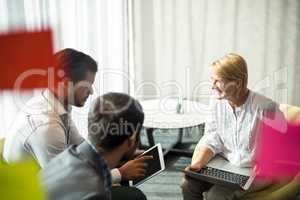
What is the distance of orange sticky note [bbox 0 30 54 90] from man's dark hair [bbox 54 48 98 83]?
1.7 inches

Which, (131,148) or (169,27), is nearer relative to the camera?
(131,148)

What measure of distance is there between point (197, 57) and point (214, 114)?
65.6 inches

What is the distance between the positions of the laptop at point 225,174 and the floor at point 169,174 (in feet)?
1.95

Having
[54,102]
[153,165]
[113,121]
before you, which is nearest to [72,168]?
[113,121]

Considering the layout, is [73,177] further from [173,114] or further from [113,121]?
[173,114]

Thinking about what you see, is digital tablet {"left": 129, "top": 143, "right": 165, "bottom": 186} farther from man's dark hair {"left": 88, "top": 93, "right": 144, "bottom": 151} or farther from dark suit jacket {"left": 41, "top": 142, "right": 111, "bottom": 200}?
dark suit jacket {"left": 41, "top": 142, "right": 111, "bottom": 200}

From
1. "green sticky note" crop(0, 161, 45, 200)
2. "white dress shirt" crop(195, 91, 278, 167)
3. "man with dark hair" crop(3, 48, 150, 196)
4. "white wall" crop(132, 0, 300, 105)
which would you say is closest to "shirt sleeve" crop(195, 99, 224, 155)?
"white dress shirt" crop(195, 91, 278, 167)

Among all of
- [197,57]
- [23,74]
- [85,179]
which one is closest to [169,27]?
[197,57]

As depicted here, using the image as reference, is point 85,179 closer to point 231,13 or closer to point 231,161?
point 231,161

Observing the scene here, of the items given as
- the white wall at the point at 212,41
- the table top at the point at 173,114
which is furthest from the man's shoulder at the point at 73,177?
the white wall at the point at 212,41

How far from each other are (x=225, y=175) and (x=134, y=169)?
380 millimetres

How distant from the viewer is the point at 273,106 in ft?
5.78

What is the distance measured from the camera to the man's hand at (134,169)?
5.31 feet

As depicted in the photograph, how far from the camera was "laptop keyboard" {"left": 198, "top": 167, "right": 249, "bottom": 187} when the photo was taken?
162cm
